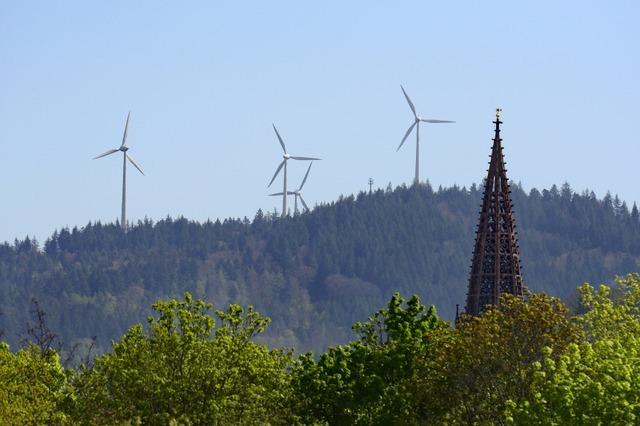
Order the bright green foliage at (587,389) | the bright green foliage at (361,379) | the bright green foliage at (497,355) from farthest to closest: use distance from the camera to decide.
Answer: the bright green foliage at (361,379), the bright green foliage at (497,355), the bright green foliage at (587,389)

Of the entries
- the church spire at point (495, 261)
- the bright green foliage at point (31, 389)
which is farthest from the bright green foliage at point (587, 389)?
the church spire at point (495, 261)

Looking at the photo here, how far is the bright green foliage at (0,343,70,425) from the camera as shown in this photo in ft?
396

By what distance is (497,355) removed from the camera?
11062cm

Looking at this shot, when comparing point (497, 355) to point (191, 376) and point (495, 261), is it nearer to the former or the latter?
point (191, 376)

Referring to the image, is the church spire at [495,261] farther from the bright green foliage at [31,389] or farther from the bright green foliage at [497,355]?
the bright green foliage at [497,355]

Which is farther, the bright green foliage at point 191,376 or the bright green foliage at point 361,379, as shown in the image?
the bright green foliage at point 361,379

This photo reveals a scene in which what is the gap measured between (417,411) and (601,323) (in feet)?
39.0

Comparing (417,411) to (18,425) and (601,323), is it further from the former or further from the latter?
(18,425)

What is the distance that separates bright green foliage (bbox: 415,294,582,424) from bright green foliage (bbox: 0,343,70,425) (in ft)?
76.8

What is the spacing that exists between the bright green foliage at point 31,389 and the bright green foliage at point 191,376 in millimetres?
3032

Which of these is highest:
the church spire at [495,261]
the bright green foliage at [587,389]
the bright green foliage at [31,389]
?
the church spire at [495,261]

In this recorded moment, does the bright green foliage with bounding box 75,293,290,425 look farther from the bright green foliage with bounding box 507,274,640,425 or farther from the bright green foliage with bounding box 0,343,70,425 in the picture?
the bright green foliage with bounding box 507,274,640,425

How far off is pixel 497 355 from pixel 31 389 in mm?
31294

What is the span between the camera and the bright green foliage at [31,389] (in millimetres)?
120562
